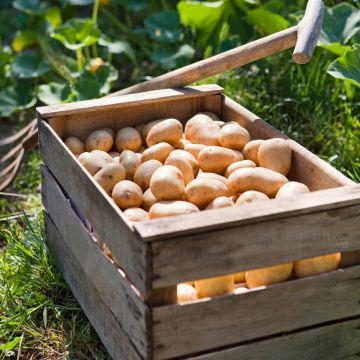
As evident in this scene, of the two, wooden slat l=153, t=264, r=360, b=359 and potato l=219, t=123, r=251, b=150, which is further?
potato l=219, t=123, r=251, b=150

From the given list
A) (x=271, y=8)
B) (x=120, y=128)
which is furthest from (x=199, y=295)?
(x=271, y=8)

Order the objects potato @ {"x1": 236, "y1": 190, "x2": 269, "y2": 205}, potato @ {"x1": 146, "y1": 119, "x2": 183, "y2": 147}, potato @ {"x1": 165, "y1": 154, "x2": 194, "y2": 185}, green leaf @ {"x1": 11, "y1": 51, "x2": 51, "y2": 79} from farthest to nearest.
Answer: green leaf @ {"x1": 11, "y1": 51, "x2": 51, "y2": 79}
potato @ {"x1": 146, "y1": 119, "x2": 183, "y2": 147}
potato @ {"x1": 165, "y1": 154, "x2": 194, "y2": 185}
potato @ {"x1": 236, "y1": 190, "x2": 269, "y2": 205}

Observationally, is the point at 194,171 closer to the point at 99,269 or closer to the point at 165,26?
the point at 99,269

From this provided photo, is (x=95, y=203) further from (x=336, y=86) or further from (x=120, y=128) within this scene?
(x=336, y=86)

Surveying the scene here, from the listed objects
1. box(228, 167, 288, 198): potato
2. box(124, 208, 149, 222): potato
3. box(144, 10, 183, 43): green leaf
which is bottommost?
box(144, 10, 183, 43): green leaf

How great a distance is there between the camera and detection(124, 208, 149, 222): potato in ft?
5.95

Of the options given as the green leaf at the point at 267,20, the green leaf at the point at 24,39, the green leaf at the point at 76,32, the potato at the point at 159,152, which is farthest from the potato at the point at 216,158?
the green leaf at the point at 24,39

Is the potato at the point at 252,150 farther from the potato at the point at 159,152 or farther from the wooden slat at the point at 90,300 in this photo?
the wooden slat at the point at 90,300

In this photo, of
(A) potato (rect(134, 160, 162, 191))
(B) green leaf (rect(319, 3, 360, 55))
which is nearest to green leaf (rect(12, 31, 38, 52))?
(B) green leaf (rect(319, 3, 360, 55))

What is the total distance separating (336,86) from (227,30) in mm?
698

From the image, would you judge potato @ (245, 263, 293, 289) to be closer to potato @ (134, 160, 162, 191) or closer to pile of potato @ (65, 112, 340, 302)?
pile of potato @ (65, 112, 340, 302)

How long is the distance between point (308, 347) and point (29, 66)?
2385 millimetres

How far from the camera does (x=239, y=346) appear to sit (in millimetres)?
1698

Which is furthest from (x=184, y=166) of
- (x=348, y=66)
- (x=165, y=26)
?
(x=165, y=26)
